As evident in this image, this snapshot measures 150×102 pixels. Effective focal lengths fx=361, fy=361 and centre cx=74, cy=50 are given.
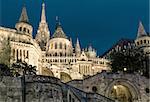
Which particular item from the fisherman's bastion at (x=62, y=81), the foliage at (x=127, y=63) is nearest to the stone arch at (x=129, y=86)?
the fisherman's bastion at (x=62, y=81)

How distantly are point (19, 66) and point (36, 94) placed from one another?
22958 millimetres

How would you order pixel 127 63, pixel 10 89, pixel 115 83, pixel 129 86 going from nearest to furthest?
pixel 10 89 < pixel 115 83 < pixel 129 86 < pixel 127 63

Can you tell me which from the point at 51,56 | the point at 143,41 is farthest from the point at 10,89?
the point at 143,41

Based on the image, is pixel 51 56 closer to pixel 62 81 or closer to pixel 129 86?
pixel 62 81

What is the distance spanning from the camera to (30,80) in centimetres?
4191

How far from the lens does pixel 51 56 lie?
353 feet

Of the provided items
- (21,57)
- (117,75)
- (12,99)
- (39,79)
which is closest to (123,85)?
(117,75)

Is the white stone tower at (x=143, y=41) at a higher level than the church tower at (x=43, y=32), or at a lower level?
lower

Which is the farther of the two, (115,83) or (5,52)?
(5,52)

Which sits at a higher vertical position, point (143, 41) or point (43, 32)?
point (43, 32)

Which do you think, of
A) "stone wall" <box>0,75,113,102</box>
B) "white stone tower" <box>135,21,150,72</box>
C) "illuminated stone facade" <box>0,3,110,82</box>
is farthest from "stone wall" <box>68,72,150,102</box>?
"white stone tower" <box>135,21,150,72</box>

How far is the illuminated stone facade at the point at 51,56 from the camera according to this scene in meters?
90.8

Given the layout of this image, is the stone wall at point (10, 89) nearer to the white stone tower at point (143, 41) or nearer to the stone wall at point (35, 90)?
the stone wall at point (35, 90)

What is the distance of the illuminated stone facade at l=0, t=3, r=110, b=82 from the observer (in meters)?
90.8
